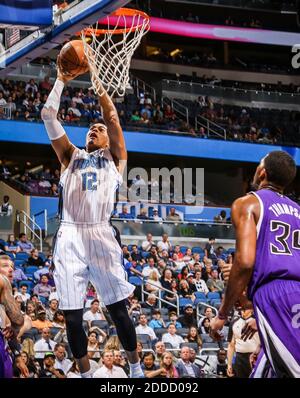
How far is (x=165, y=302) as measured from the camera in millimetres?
14305

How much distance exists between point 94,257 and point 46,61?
51.6ft

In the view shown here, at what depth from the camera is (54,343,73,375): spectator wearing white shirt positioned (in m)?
10.5

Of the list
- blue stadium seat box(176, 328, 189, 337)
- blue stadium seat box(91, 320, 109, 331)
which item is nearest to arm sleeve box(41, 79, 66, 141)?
blue stadium seat box(91, 320, 109, 331)

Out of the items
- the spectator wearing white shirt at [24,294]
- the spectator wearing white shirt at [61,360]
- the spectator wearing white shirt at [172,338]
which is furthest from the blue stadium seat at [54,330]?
the spectator wearing white shirt at [172,338]

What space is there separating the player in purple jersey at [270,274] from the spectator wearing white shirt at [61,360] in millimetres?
5700

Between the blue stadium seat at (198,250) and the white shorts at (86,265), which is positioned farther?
the blue stadium seat at (198,250)

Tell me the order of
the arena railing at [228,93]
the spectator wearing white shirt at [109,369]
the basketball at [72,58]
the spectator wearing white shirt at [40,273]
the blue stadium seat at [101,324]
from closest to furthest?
the basketball at [72,58] → the spectator wearing white shirt at [109,369] → the blue stadium seat at [101,324] → the spectator wearing white shirt at [40,273] → the arena railing at [228,93]

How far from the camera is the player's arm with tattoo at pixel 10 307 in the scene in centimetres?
641

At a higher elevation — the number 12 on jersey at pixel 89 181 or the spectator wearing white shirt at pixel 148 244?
the number 12 on jersey at pixel 89 181

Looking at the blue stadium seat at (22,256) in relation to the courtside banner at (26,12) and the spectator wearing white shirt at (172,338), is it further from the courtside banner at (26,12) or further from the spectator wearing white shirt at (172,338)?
the courtside banner at (26,12)

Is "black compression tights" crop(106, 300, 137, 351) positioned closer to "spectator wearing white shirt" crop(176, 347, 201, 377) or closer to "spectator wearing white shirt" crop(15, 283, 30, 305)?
"spectator wearing white shirt" crop(176, 347, 201, 377)

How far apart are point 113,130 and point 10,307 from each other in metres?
2.02

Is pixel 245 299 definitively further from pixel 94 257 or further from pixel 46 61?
pixel 46 61
